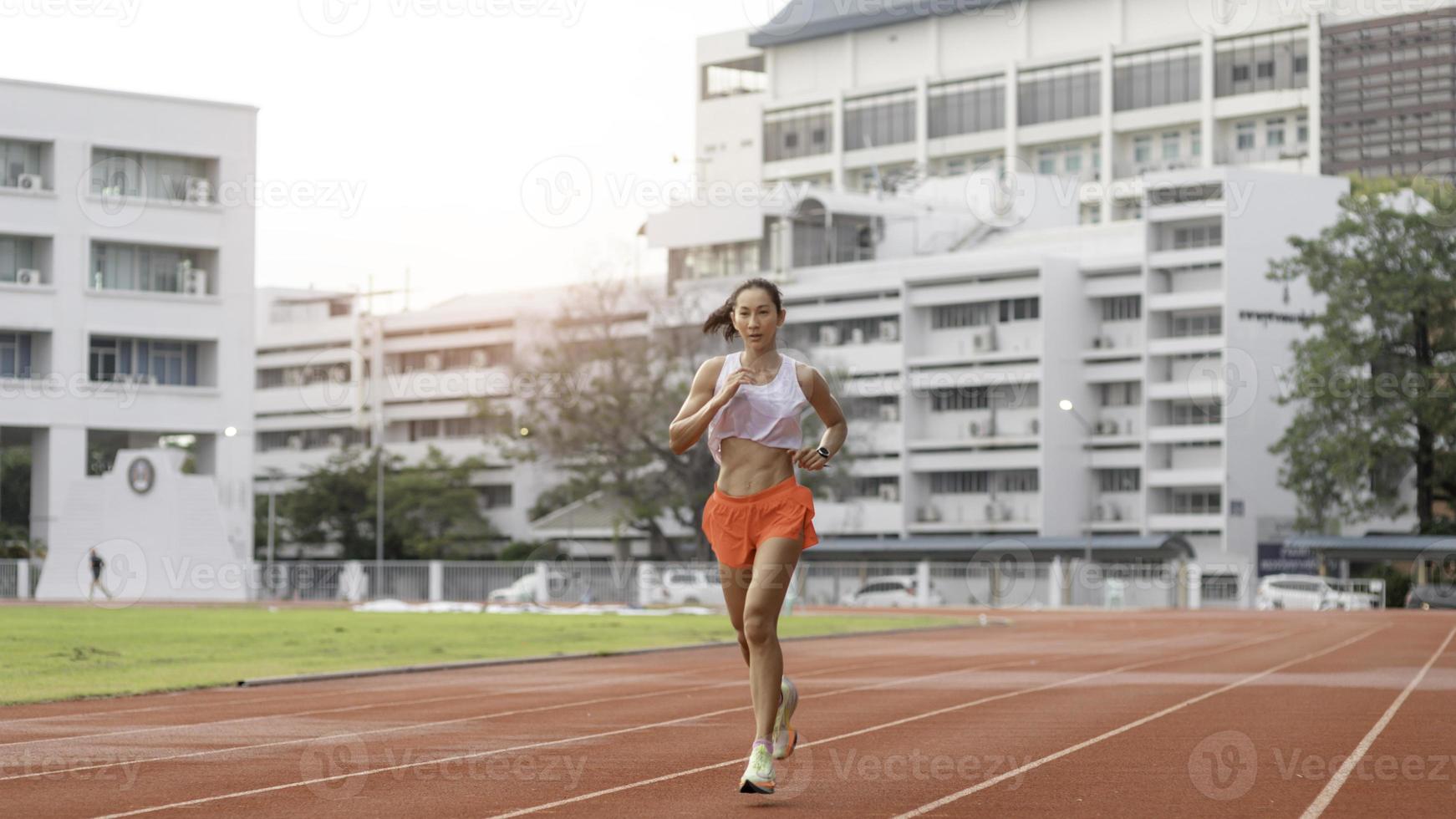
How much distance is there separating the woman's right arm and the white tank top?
0.10 metres

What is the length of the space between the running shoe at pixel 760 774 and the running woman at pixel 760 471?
0.06 m

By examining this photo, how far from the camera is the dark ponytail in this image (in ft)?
32.6

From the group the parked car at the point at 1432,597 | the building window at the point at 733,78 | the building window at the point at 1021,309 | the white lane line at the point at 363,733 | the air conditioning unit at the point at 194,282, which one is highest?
the building window at the point at 733,78

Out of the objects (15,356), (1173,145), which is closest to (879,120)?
(1173,145)

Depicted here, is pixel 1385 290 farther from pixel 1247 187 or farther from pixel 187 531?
pixel 187 531

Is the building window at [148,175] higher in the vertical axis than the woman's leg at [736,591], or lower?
higher

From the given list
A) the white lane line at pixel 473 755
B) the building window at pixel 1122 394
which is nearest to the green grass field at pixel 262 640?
the white lane line at pixel 473 755

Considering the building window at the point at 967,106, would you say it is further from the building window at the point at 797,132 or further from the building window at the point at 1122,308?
the building window at the point at 1122,308

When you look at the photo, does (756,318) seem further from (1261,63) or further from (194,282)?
(1261,63)

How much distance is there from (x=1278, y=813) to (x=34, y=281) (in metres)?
62.4

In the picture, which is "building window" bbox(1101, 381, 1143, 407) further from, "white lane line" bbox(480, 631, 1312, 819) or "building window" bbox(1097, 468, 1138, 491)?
"white lane line" bbox(480, 631, 1312, 819)

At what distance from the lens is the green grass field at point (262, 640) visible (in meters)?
21.0

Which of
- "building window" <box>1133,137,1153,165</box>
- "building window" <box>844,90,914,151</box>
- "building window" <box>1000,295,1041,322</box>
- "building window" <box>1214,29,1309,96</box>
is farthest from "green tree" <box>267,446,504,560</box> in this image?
"building window" <box>1214,29,1309,96</box>

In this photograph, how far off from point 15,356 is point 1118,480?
43.9 metres
